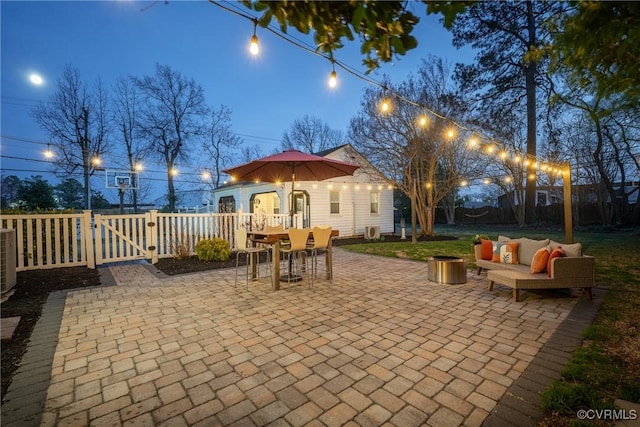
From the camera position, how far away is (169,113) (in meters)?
20.5

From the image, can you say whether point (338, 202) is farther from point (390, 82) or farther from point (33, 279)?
point (33, 279)

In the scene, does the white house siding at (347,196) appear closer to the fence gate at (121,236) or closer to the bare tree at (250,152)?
the fence gate at (121,236)

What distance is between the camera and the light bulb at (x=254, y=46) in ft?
12.0

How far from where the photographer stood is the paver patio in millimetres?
1886

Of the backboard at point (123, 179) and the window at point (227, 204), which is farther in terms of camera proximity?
the window at point (227, 204)

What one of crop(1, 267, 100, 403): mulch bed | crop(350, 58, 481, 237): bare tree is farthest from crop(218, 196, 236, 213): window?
crop(1, 267, 100, 403): mulch bed

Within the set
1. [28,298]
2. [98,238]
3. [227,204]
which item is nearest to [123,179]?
[227,204]

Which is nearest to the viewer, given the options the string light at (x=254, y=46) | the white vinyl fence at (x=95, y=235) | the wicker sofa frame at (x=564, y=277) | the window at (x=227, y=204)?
the string light at (x=254, y=46)

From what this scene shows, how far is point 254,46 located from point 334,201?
10.6m

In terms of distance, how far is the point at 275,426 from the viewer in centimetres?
174

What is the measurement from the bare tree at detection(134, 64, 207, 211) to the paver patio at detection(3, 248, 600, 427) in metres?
18.5

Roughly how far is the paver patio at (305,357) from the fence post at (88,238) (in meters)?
2.46

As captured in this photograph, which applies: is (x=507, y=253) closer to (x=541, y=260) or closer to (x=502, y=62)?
(x=541, y=260)

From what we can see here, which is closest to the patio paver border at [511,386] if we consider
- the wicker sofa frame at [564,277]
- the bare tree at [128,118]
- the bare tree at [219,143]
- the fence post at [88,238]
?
the wicker sofa frame at [564,277]
